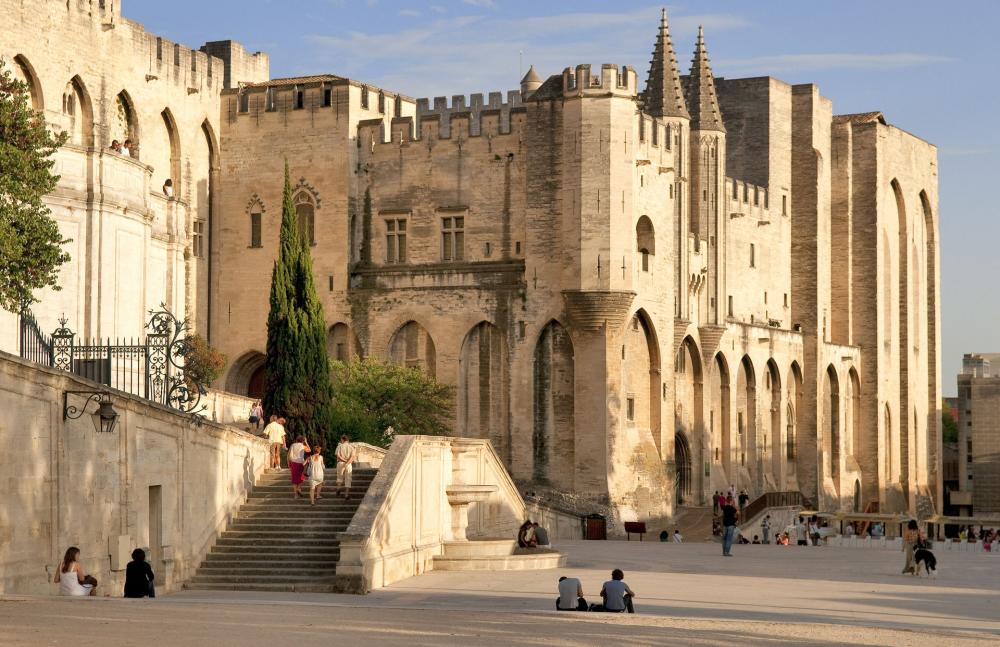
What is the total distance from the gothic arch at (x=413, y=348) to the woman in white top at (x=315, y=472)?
22.7m

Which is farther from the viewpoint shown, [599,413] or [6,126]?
[599,413]

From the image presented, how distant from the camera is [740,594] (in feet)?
84.0

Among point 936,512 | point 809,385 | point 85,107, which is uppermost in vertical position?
point 85,107

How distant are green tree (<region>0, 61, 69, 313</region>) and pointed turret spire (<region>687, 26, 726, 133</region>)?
109 feet

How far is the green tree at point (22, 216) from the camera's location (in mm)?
24953

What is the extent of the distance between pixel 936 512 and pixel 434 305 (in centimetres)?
3354

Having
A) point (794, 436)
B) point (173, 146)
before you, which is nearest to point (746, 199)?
point (794, 436)

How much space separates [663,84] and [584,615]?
120 ft

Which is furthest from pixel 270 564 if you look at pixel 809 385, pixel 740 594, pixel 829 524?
pixel 809 385

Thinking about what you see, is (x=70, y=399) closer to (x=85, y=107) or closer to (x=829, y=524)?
(x=85, y=107)

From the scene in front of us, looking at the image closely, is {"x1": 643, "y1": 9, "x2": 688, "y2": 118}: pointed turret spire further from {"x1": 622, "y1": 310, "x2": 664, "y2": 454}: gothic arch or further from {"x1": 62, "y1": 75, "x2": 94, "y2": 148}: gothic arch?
{"x1": 62, "y1": 75, "x2": 94, "y2": 148}: gothic arch

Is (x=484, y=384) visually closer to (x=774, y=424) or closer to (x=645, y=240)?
(x=645, y=240)

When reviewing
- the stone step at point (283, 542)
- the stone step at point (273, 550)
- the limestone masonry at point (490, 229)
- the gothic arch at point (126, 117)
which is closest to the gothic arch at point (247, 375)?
the limestone masonry at point (490, 229)

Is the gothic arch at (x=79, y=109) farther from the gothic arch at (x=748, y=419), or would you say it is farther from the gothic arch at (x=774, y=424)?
the gothic arch at (x=774, y=424)
